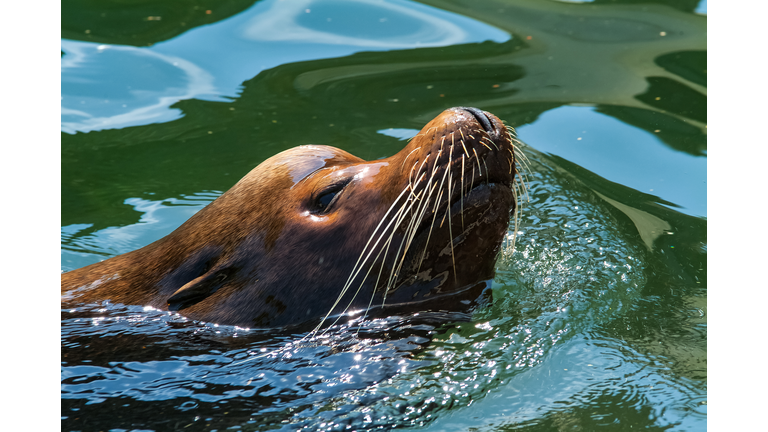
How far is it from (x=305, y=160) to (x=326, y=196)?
0.32m

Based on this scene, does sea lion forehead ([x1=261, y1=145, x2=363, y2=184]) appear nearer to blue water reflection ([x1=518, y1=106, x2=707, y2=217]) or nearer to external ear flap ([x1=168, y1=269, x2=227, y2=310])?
external ear flap ([x1=168, y1=269, x2=227, y2=310])

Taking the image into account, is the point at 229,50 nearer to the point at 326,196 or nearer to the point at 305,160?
the point at 305,160

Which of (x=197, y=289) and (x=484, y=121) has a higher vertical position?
(x=484, y=121)

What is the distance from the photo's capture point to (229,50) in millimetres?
7148

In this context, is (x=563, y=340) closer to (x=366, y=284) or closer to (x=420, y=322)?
(x=420, y=322)

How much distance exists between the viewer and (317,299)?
3404 millimetres

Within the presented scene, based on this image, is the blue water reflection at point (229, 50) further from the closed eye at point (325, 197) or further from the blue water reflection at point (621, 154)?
the closed eye at point (325, 197)

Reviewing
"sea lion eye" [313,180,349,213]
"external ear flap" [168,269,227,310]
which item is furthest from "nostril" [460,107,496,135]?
"external ear flap" [168,269,227,310]

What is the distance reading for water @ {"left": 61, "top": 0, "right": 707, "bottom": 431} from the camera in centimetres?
310

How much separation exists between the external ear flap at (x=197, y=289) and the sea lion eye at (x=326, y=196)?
0.53 meters

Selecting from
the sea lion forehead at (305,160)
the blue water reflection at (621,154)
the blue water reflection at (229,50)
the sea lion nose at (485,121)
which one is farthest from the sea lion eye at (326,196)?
the blue water reflection at (229,50)

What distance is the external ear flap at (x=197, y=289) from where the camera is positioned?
3480 millimetres

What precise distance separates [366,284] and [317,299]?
23 cm

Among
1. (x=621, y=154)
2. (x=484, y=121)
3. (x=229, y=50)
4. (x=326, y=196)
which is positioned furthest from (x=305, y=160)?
(x=229, y=50)
